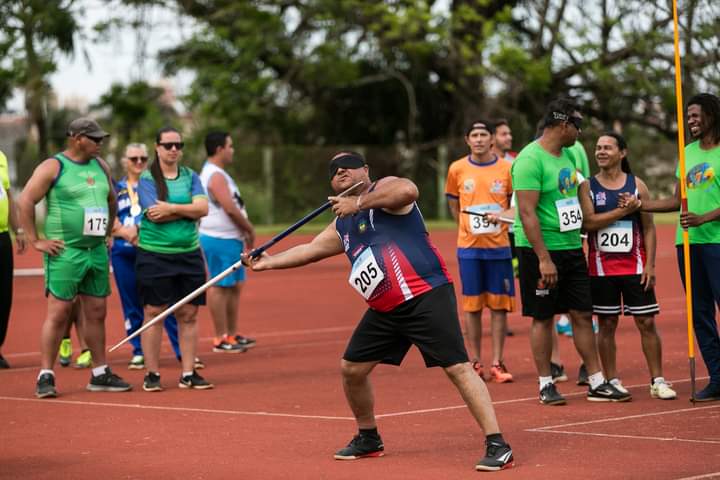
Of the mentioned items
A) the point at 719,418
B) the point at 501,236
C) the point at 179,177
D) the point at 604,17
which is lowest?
the point at 719,418

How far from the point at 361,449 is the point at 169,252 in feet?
12.7

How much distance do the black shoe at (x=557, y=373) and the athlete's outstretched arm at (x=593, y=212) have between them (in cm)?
163

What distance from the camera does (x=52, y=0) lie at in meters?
37.6

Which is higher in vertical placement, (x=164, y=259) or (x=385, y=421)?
(x=164, y=259)

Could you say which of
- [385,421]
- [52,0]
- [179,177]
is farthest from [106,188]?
[52,0]

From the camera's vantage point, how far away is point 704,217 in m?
9.71

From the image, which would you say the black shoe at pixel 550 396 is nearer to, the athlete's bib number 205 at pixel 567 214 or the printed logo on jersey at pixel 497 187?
the athlete's bib number 205 at pixel 567 214

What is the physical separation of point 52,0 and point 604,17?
15.6m

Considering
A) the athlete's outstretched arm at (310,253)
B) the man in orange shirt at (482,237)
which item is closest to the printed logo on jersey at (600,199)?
the man in orange shirt at (482,237)

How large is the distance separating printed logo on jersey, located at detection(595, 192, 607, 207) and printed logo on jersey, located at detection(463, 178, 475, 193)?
1783 mm

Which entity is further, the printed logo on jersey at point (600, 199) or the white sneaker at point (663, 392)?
the printed logo on jersey at point (600, 199)

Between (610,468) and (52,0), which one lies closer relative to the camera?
(610,468)

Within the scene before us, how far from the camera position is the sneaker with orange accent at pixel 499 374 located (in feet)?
36.6

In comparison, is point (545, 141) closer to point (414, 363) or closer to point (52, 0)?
point (414, 363)
